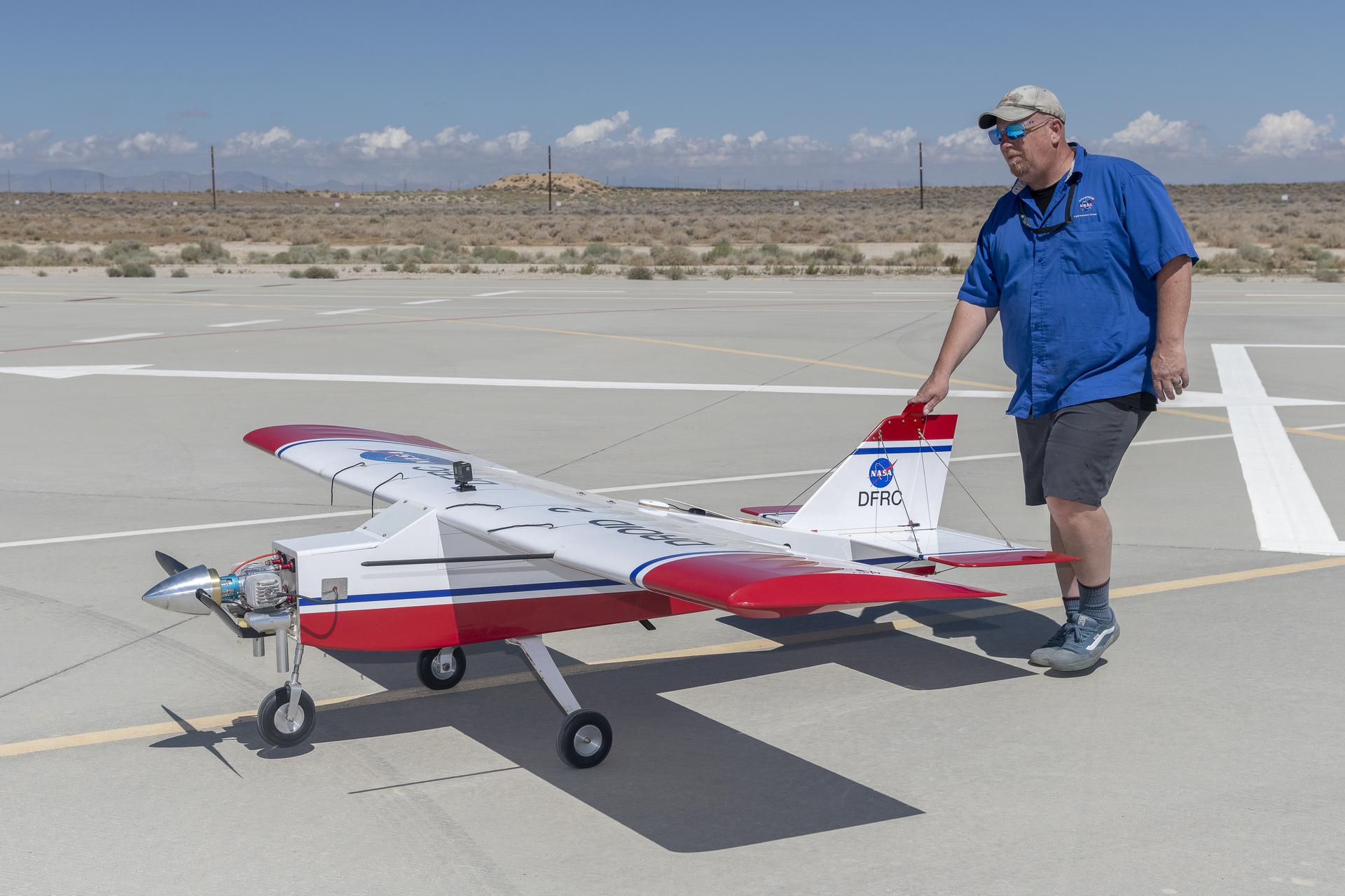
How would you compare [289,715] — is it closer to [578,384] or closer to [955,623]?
[955,623]

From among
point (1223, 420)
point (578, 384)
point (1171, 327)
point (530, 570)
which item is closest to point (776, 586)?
point (530, 570)

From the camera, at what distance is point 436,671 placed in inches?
233

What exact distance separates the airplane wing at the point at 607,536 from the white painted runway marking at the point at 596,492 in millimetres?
1344

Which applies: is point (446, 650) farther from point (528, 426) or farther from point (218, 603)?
point (528, 426)

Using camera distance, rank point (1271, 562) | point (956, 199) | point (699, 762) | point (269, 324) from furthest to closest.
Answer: point (956, 199), point (269, 324), point (1271, 562), point (699, 762)

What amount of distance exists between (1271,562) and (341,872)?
237 inches

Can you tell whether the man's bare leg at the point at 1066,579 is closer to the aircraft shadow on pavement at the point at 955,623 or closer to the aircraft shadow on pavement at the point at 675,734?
the aircraft shadow on pavement at the point at 955,623

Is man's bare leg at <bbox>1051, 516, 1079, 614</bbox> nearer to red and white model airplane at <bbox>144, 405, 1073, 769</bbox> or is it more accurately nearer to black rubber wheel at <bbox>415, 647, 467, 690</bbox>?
red and white model airplane at <bbox>144, 405, 1073, 769</bbox>

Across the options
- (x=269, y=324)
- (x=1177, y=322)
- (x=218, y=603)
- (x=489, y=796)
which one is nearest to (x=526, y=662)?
(x=489, y=796)

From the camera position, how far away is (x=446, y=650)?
5.90 meters

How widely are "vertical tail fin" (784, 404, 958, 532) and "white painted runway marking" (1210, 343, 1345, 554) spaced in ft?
10.2

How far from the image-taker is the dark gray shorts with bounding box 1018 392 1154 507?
5.68 m

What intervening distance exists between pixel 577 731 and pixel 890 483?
218 centimetres

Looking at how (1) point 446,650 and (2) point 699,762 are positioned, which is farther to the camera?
(1) point 446,650
